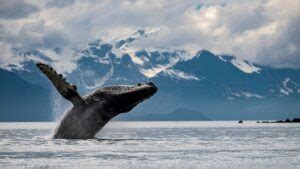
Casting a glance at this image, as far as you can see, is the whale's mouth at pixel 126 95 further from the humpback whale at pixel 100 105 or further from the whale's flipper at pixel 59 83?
the whale's flipper at pixel 59 83

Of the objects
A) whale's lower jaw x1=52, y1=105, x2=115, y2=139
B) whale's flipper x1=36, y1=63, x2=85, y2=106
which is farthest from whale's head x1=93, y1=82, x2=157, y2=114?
whale's flipper x1=36, y1=63, x2=85, y2=106

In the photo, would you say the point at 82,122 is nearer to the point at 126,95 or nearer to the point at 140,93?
the point at 126,95

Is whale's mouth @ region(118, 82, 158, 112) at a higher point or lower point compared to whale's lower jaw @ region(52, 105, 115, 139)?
higher

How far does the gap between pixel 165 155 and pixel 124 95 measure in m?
3.34

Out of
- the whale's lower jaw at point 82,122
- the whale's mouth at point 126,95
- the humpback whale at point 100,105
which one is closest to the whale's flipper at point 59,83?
the humpback whale at point 100,105

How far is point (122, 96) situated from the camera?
26891mm

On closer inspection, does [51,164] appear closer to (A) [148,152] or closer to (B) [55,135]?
(A) [148,152]

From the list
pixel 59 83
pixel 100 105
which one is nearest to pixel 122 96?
pixel 100 105

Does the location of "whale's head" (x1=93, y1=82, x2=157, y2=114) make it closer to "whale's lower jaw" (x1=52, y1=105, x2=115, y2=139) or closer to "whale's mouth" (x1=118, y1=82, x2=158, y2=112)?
"whale's mouth" (x1=118, y1=82, x2=158, y2=112)

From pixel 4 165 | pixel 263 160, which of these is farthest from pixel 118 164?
pixel 263 160

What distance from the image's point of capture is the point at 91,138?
28.8 m

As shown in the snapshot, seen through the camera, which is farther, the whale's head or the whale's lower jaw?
the whale's lower jaw

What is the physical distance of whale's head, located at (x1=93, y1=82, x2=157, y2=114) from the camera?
26562mm

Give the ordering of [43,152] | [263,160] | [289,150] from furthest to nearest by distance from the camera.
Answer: [289,150] < [43,152] < [263,160]
